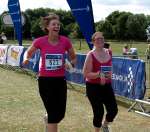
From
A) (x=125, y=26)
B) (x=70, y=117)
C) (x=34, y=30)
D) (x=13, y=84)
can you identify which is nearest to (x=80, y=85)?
(x=13, y=84)

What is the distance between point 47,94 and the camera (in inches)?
271

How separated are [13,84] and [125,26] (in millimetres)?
89886

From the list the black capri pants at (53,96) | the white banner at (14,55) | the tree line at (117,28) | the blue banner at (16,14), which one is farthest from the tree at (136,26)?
the black capri pants at (53,96)

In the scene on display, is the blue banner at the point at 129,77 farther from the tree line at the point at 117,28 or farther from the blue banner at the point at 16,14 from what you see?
the tree line at the point at 117,28

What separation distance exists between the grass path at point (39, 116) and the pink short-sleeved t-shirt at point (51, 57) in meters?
1.97

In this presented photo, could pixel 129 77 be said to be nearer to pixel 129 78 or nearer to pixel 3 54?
pixel 129 78

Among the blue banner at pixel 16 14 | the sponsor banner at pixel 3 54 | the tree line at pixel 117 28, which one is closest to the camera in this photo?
the sponsor banner at pixel 3 54

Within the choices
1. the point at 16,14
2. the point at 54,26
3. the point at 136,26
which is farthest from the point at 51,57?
the point at 136,26

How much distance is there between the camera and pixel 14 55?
22.6m

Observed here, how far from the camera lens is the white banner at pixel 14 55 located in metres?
21.9

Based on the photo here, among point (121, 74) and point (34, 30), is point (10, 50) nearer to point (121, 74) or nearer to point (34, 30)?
point (121, 74)

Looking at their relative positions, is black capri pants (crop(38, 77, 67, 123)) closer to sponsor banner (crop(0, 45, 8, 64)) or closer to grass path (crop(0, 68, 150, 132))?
grass path (crop(0, 68, 150, 132))

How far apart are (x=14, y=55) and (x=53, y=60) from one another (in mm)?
15891

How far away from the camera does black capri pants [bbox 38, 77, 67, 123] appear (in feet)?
22.5
